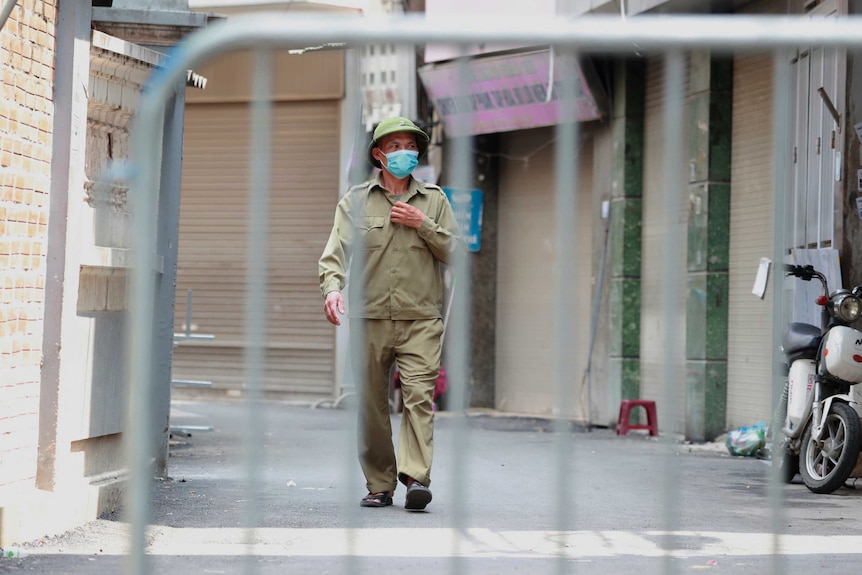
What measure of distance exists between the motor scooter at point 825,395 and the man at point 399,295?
215 cm

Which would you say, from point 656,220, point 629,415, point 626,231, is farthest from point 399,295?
point 626,231

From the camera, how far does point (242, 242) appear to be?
15477 millimetres

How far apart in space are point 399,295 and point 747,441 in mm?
4669

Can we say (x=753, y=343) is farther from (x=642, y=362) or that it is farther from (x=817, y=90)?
(x=817, y=90)

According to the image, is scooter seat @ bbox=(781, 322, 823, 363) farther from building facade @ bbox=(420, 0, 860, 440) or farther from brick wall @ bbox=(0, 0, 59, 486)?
brick wall @ bbox=(0, 0, 59, 486)

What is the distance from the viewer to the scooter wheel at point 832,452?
23.8 ft

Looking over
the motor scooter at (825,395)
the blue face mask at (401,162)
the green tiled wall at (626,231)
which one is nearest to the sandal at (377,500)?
the blue face mask at (401,162)

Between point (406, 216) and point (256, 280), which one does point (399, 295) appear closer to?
point (406, 216)

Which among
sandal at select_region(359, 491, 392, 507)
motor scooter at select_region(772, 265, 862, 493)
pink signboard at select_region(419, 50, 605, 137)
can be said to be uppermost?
pink signboard at select_region(419, 50, 605, 137)

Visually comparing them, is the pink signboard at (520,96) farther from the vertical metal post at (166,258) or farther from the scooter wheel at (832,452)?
the scooter wheel at (832,452)

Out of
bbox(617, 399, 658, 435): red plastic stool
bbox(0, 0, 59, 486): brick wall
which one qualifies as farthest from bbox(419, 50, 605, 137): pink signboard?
bbox(0, 0, 59, 486): brick wall

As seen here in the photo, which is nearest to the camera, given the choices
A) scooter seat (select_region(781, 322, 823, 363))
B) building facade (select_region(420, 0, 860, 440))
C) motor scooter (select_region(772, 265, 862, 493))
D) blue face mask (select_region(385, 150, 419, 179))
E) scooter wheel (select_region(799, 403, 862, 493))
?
blue face mask (select_region(385, 150, 419, 179))

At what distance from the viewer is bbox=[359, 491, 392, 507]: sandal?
634 cm

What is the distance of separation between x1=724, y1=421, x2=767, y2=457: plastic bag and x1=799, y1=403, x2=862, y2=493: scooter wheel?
6.54 feet
